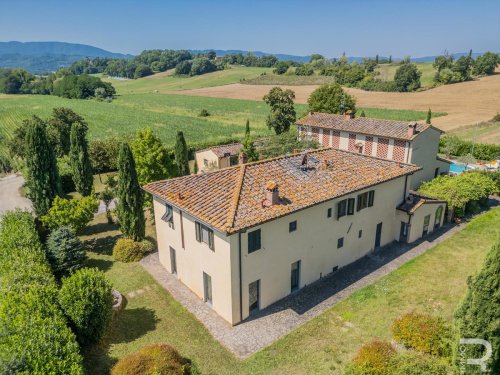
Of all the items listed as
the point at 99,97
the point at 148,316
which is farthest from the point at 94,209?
the point at 99,97

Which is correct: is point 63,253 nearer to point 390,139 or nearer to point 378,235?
point 378,235

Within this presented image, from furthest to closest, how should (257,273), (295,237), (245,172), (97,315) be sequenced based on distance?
(245,172) → (295,237) → (257,273) → (97,315)

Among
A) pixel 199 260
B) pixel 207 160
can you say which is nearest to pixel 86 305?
pixel 199 260

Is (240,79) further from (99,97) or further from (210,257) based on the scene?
(210,257)

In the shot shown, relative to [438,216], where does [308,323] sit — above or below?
below

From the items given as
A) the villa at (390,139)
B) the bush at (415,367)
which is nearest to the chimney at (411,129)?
the villa at (390,139)

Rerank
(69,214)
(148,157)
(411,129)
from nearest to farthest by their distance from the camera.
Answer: (69,214)
(148,157)
(411,129)

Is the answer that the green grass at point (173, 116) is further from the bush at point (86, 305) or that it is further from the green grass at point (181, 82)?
the bush at point (86, 305)
